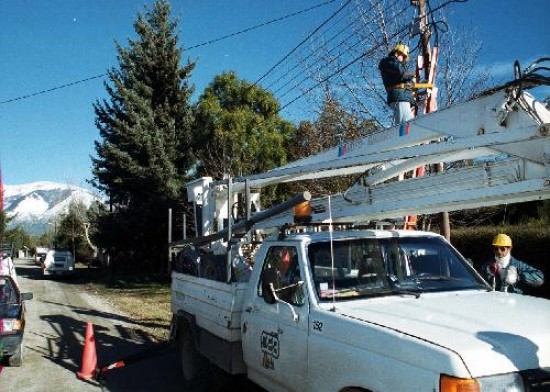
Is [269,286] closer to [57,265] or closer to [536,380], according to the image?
[536,380]

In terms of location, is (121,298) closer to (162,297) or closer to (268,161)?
(162,297)

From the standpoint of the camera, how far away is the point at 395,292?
15.6ft

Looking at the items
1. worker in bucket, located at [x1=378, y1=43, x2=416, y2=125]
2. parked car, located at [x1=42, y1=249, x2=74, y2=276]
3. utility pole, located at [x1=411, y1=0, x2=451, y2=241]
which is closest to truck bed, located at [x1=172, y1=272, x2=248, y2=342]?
worker in bucket, located at [x1=378, y1=43, x2=416, y2=125]

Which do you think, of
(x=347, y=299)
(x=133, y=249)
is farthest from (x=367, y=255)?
(x=133, y=249)

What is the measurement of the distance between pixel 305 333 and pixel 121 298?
57.2ft

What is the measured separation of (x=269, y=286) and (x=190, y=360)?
288cm

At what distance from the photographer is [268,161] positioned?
25453mm

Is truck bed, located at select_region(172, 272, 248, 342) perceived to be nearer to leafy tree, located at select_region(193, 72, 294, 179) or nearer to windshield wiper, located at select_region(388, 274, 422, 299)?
windshield wiper, located at select_region(388, 274, 422, 299)

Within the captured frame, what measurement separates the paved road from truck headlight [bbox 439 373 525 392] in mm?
5209

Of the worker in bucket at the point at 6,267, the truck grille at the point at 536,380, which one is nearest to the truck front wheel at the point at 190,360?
the worker in bucket at the point at 6,267

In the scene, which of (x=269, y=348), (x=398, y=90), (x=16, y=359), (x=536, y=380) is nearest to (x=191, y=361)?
(x=269, y=348)

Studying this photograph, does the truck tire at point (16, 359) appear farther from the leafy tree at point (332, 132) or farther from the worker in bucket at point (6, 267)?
the leafy tree at point (332, 132)

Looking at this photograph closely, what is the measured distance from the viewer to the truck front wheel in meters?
7.02

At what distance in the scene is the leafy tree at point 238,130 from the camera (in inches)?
989
